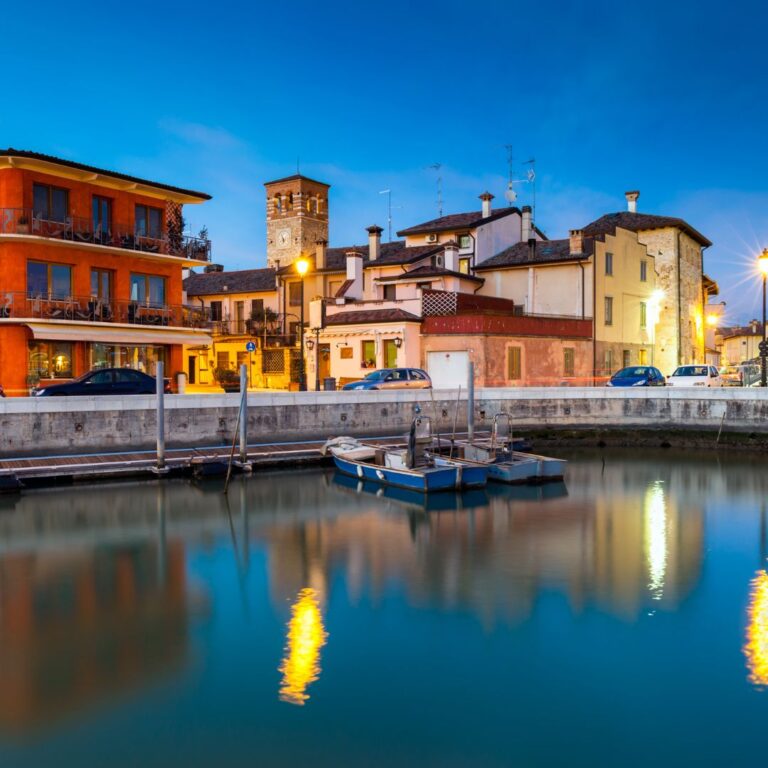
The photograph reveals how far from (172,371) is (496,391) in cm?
1548

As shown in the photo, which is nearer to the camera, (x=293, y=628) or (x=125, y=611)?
(x=293, y=628)

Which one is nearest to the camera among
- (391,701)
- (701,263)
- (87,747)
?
(87,747)

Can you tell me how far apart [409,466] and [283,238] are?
5792 cm

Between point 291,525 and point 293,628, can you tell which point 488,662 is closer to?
point 293,628

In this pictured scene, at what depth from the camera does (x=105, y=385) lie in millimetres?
29062

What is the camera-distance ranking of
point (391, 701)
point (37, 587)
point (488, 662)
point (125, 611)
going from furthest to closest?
1. point (37, 587)
2. point (125, 611)
3. point (488, 662)
4. point (391, 701)

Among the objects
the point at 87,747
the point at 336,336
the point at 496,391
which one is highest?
the point at 336,336

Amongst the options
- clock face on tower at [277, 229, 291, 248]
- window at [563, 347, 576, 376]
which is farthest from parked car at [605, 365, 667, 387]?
clock face on tower at [277, 229, 291, 248]

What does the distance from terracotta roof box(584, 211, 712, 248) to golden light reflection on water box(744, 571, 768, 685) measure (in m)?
37.0

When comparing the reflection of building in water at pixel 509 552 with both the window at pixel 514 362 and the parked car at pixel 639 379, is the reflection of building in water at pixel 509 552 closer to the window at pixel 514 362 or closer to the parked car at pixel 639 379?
the parked car at pixel 639 379

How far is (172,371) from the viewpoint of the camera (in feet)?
128

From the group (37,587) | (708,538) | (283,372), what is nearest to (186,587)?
(37,587)

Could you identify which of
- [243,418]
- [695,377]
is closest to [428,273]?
[695,377]

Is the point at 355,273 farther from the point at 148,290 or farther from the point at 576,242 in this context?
the point at 148,290
